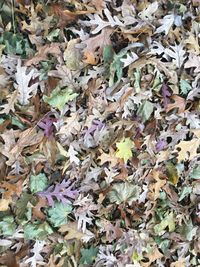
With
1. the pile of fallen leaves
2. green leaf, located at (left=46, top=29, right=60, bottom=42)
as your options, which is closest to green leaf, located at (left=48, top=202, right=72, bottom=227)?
the pile of fallen leaves

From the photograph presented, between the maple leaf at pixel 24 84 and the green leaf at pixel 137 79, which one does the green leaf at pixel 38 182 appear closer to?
the maple leaf at pixel 24 84

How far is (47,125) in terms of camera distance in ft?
5.22

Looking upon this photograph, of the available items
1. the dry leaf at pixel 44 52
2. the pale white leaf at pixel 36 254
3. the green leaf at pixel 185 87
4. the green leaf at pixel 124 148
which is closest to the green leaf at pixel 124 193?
the green leaf at pixel 124 148

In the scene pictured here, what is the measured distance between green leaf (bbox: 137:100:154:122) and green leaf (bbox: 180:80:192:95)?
0.50 feet

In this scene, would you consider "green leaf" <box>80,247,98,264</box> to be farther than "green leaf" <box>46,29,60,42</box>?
Yes

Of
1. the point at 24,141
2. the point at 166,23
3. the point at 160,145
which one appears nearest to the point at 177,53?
the point at 166,23

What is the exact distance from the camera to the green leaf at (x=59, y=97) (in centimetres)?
157

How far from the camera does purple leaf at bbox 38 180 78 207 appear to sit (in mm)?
1637

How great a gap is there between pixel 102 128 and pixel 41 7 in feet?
1.65

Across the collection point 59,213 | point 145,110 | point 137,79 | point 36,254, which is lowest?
point 36,254

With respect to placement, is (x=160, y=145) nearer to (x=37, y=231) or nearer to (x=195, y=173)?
(x=195, y=173)

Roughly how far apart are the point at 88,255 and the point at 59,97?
664mm

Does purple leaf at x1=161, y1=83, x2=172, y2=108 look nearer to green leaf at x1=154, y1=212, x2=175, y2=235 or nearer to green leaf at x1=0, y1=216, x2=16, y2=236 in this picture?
green leaf at x1=154, y1=212, x2=175, y2=235

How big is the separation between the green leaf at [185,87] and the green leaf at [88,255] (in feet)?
2.45
